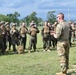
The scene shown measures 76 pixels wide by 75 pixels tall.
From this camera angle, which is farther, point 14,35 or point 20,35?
point 20,35

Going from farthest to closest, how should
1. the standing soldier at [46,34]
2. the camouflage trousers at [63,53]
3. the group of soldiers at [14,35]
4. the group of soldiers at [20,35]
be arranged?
the standing soldier at [46,34], the group of soldiers at [20,35], the group of soldiers at [14,35], the camouflage trousers at [63,53]

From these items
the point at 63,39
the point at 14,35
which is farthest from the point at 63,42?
the point at 14,35

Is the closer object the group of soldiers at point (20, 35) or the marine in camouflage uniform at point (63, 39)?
the marine in camouflage uniform at point (63, 39)

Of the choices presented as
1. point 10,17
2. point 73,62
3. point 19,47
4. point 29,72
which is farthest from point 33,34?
point 10,17

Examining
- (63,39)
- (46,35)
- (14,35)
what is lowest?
(46,35)

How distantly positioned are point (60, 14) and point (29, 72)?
2669 millimetres

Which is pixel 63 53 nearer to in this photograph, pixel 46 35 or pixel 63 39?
Answer: pixel 63 39

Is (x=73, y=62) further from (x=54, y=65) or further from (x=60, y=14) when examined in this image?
(x=60, y=14)

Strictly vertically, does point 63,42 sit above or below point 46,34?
above

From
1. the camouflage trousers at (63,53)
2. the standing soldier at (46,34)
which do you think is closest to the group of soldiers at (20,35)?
the standing soldier at (46,34)

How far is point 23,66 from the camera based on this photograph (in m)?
15.2

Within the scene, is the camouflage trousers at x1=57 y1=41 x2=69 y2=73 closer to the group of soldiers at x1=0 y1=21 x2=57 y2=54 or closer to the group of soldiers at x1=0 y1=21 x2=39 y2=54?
the group of soldiers at x1=0 y1=21 x2=57 y2=54

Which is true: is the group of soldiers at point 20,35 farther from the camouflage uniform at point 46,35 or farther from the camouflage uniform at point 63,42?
the camouflage uniform at point 63,42

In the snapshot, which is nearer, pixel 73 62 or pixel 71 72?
pixel 71 72
